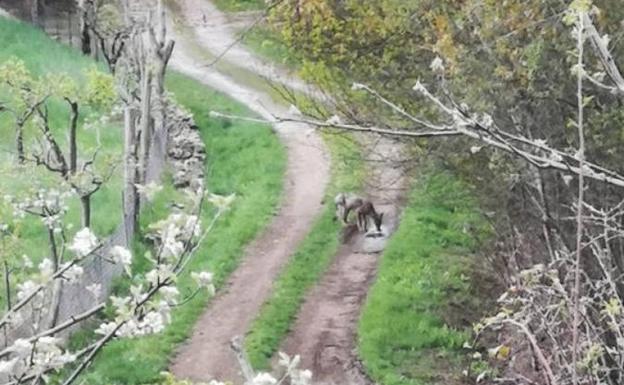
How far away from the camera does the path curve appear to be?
1391 cm

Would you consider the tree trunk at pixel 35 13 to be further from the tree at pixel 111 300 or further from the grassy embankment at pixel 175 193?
the tree at pixel 111 300

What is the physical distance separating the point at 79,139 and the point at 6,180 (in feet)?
18.4

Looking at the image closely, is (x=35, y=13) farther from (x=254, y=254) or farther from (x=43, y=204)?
(x=43, y=204)

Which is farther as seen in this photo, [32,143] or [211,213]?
[32,143]

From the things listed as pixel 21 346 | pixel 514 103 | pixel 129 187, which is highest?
pixel 514 103

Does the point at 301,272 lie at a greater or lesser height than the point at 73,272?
lesser

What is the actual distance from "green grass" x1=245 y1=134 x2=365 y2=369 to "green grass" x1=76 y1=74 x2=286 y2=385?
0.85 metres

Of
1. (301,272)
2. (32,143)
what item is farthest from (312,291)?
(32,143)

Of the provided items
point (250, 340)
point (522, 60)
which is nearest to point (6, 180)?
point (250, 340)

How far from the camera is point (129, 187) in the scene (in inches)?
689

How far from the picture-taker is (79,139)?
22.0 meters

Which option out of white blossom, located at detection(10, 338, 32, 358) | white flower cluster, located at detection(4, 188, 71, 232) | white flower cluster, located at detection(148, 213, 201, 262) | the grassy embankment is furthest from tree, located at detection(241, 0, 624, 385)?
the grassy embankment

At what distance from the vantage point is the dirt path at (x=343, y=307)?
544 inches

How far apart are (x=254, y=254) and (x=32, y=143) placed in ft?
15.8
